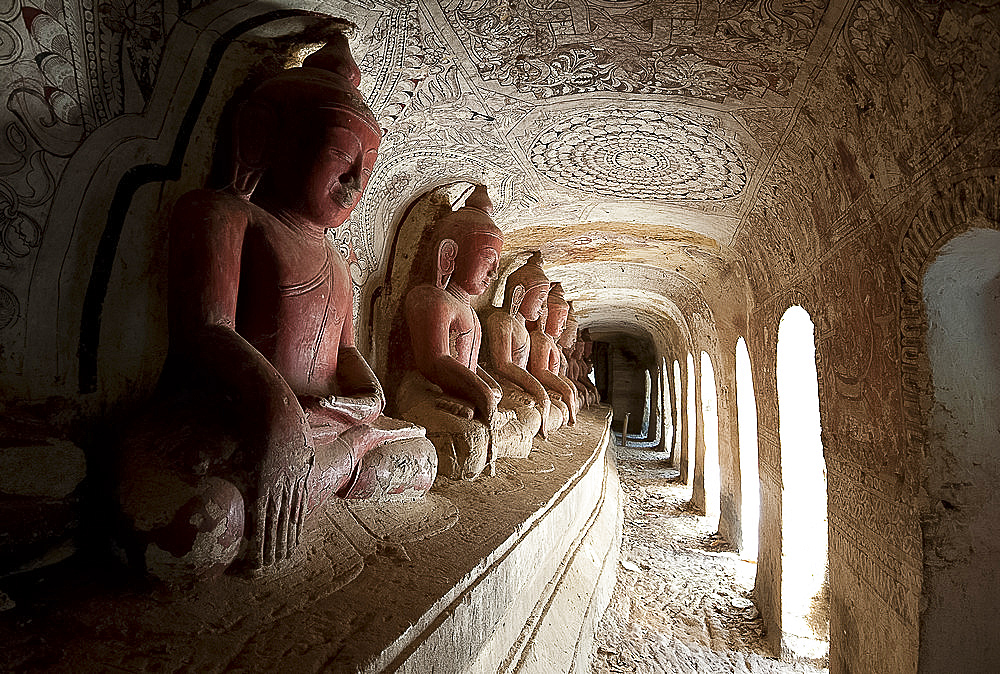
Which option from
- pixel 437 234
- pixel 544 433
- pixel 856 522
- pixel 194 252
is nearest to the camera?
pixel 194 252

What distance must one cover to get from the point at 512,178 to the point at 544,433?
259 centimetres

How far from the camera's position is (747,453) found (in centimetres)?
720

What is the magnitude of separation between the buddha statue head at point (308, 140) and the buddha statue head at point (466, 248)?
178 centimetres

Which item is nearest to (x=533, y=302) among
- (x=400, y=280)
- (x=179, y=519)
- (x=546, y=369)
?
(x=546, y=369)

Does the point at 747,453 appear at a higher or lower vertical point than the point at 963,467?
lower

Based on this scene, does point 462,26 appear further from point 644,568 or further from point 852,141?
point 644,568

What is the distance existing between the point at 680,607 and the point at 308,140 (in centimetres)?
550

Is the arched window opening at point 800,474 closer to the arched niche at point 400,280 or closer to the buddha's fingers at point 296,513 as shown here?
the arched niche at point 400,280

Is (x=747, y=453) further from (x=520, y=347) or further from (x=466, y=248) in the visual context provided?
(x=466, y=248)

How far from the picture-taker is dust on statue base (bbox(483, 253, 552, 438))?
546cm

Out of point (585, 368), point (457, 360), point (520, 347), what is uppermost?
point (585, 368)

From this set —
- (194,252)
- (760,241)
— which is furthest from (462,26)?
(760,241)

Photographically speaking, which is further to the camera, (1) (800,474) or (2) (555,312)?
(2) (555,312)

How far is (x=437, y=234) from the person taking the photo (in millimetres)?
4469
